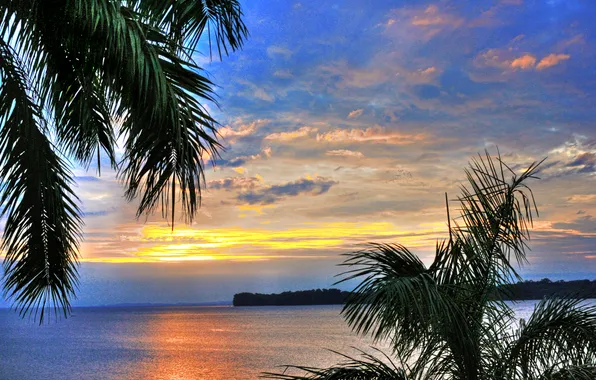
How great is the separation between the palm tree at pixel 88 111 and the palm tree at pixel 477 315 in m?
1.79

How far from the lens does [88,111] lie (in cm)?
631

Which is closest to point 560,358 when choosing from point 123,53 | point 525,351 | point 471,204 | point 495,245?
point 525,351

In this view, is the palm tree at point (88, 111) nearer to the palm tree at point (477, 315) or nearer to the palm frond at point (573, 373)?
the palm tree at point (477, 315)

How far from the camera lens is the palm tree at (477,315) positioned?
5.20 m

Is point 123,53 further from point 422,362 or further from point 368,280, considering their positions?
point 422,362

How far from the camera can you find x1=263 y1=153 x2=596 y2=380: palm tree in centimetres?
520

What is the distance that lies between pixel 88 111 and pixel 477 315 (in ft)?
14.3

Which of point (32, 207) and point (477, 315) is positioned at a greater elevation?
point (32, 207)

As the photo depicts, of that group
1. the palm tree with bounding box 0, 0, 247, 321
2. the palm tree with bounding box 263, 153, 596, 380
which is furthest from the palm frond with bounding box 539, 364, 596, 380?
the palm tree with bounding box 0, 0, 247, 321

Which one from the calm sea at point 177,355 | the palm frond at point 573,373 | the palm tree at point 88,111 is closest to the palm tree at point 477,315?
the palm frond at point 573,373

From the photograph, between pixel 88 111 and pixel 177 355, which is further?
pixel 177 355

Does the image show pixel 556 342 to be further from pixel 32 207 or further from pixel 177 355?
pixel 177 355

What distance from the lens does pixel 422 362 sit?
5.54m

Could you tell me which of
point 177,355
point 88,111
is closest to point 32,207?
point 88,111
